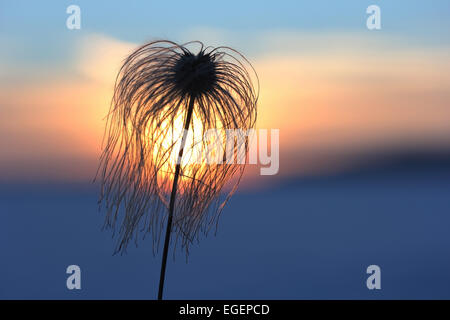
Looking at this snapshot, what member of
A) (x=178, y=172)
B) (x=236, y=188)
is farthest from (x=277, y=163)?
(x=178, y=172)

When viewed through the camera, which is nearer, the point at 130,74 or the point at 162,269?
the point at 162,269

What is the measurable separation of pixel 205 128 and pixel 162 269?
1357 millimetres

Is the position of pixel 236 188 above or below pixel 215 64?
below

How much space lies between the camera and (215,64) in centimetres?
524

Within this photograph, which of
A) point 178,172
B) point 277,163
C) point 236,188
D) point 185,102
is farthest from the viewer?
point 277,163

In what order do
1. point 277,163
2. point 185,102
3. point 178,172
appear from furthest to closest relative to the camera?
point 277,163, point 185,102, point 178,172

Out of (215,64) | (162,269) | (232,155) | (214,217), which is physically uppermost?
(215,64)

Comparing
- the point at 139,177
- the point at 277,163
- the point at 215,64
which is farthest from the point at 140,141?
the point at 277,163

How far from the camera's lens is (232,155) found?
216 inches

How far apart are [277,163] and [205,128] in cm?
108

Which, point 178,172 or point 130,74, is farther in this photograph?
point 130,74
